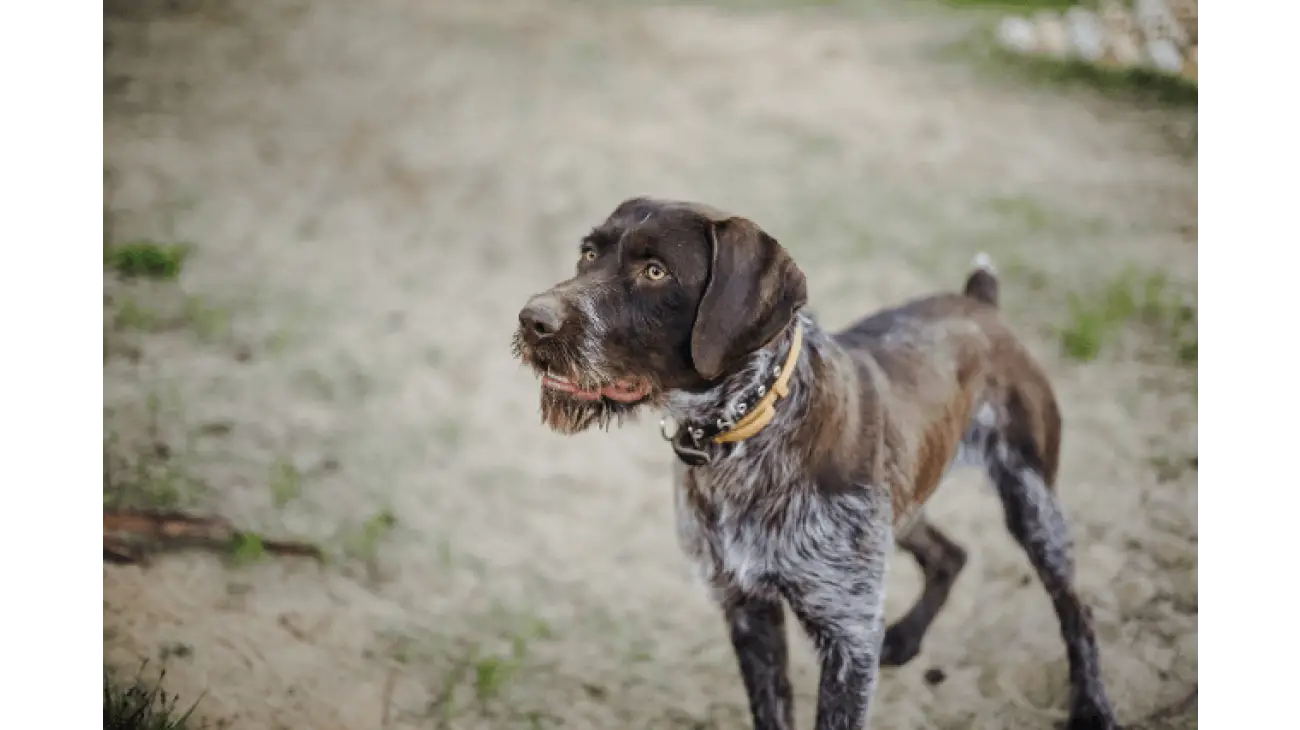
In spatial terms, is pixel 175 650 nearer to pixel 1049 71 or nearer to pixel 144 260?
pixel 144 260

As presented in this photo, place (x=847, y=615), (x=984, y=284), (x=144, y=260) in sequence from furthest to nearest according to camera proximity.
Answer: (x=144, y=260)
(x=984, y=284)
(x=847, y=615)

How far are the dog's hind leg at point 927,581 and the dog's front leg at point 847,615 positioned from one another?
0.96m

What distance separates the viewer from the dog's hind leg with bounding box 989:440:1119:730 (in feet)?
10.9

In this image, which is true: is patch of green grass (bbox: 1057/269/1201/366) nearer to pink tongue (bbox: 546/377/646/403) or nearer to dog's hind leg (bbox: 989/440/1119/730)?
dog's hind leg (bbox: 989/440/1119/730)

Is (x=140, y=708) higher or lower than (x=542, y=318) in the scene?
lower

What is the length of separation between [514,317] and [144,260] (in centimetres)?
189

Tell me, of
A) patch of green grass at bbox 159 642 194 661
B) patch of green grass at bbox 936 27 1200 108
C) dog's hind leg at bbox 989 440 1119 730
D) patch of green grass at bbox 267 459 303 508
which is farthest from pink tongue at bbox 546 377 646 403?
patch of green grass at bbox 936 27 1200 108

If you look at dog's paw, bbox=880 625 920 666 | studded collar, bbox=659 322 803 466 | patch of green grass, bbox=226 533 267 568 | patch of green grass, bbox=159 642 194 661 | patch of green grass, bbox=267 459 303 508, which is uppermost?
studded collar, bbox=659 322 803 466

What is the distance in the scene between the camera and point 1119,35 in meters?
5.96

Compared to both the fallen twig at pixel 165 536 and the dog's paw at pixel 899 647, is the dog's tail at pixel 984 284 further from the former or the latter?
the fallen twig at pixel 165 536

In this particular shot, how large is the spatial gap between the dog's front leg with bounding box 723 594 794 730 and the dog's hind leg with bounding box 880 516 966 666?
828mm

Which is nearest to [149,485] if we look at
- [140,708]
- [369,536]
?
[369,536]
